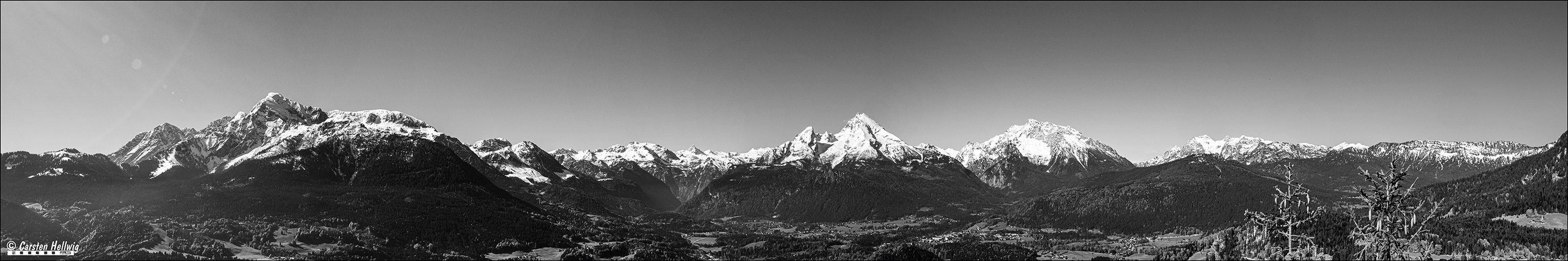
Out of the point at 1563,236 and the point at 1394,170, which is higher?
the point at 1394,170

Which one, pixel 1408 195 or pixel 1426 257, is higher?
pixel 1408 195

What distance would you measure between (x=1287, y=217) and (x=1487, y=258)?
324ft

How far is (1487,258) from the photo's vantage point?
195125 millimetres

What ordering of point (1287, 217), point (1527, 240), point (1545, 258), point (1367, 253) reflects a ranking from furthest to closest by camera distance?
1. point (1527, 240)
2. point (1545, 258)
3. point (1287, 217)
4. point (1367, 253)

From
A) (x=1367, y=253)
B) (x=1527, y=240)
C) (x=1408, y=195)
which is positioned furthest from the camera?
(x=1527, y=240)

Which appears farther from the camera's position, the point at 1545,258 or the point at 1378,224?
the point at 1545,258

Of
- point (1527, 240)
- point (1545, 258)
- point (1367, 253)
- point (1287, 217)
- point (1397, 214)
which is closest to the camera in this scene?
point (1397, 214)

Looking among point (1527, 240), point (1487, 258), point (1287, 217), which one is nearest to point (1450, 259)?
point (1487, 258)

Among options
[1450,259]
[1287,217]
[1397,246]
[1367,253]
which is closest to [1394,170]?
[1397,246]

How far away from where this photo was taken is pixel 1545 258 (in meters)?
184

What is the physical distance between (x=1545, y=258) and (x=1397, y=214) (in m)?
146

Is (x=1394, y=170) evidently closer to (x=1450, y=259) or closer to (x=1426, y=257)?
(x=1426, y=257)

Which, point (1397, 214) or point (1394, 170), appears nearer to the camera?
point (1394, 170)

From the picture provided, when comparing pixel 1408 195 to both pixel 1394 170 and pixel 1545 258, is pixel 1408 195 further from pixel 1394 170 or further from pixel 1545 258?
pixel 1545 258
